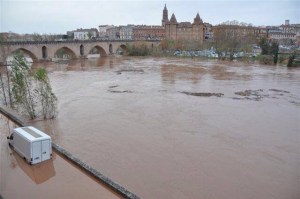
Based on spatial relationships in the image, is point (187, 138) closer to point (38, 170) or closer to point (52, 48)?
point (38, 170)

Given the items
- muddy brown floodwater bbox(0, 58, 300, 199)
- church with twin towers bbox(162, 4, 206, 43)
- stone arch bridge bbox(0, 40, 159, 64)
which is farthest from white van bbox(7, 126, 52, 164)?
church with twin towers bbox(162, 4, 206, 43)

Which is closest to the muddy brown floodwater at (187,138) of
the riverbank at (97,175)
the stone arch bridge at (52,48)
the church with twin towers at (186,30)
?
the riverbank at (97,175)

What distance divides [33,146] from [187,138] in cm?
574

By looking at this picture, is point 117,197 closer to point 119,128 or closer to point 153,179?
point 153,179

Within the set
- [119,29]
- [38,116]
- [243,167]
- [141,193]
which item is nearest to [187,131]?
[243,167]

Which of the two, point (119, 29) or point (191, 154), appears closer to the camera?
point (191, 154)

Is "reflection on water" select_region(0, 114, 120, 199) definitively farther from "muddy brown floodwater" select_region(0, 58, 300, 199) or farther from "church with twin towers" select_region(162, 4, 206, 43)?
"church with twin towers" select_region(162, 4, 206, 43)

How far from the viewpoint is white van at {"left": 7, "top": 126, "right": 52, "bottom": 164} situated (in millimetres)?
8523

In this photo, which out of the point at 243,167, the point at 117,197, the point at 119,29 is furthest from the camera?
the point at 119,29

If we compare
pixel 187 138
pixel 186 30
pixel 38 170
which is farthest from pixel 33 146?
pixel 186 30

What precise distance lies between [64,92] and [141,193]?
1458 cm

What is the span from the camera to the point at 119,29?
120m

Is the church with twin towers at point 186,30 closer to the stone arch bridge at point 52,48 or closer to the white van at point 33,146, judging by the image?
the stone arch bridge at point 52,48

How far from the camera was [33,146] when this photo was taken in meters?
8.42
